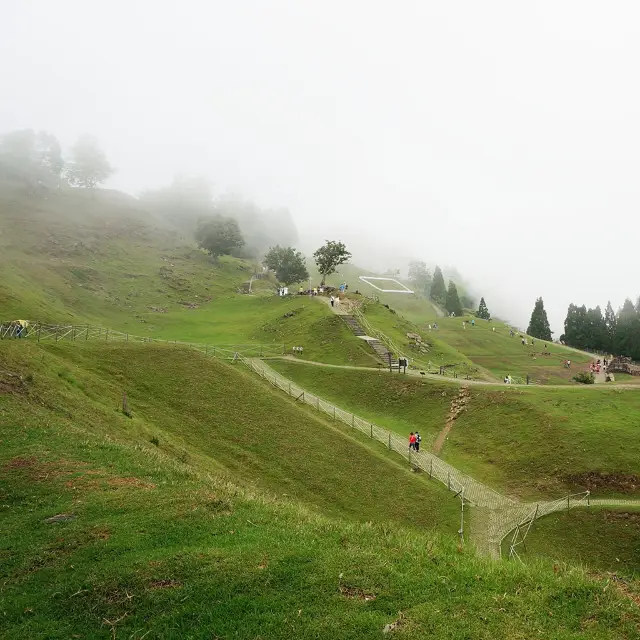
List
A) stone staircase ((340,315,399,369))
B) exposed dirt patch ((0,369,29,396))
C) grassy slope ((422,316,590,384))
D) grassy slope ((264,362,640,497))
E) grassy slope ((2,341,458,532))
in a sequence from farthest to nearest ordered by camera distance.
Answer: grassy slope ((422,316,590,384)) → stone staircase ((340,315,399,369)) → grassy slope ((264,362,640,497)) → grassy slope ((2,341,458,532)) → exposed dirt patch ((0,369,29,396))

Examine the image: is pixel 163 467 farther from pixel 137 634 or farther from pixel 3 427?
pixel 137 634

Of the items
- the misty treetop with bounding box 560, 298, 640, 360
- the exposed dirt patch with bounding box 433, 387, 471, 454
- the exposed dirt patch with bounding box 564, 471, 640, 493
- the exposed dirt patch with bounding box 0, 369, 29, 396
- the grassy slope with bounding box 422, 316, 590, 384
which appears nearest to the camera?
the exposed dirt patch with bounding box 0, 369, 29, 396

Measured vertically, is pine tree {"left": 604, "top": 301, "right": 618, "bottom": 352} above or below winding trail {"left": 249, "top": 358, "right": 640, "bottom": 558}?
above

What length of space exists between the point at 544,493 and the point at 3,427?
3479cm

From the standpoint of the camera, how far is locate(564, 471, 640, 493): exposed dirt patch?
1313 inches

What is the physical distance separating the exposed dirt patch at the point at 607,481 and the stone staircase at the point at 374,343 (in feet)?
84.0

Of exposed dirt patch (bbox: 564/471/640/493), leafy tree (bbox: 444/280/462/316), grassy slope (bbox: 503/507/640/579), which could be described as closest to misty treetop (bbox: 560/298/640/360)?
leafy tree (bbox: 444/280/462/316)

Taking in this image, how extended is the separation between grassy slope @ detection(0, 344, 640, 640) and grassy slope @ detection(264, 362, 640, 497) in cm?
2358

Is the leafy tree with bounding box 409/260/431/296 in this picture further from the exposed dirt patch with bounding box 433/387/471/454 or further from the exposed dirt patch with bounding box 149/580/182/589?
the exposed dirt patch with bounding box 149/580/182/589

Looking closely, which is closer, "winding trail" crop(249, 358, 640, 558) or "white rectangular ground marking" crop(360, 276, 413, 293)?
"winding trail" crop(249, 358, 640, 558)

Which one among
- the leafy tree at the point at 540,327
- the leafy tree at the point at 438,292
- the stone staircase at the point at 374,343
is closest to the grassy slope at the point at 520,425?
the stone staircase at the point at 374,343

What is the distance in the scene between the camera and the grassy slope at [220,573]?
1130 cm

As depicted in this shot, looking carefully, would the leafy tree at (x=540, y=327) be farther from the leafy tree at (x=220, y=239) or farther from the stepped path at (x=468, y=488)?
the stepped path at (x=468, y=488)

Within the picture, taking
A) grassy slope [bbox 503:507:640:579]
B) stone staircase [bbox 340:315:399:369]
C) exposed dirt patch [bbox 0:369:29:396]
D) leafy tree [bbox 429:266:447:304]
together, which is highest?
leafy tree [bbox 429:266:447:304]
